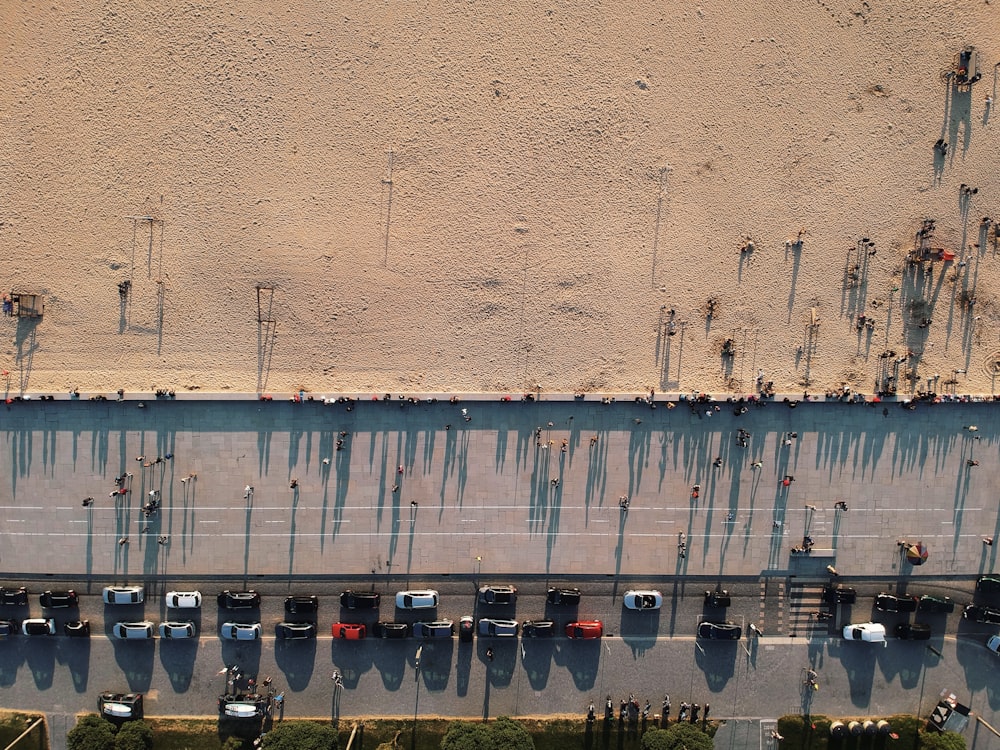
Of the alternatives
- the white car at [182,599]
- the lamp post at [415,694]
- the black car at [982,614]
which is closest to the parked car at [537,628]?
the lamp post at [415,694]

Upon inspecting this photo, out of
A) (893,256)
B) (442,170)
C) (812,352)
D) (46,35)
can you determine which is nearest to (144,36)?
(46,35)

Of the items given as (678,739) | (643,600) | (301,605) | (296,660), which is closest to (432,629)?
(301,605)

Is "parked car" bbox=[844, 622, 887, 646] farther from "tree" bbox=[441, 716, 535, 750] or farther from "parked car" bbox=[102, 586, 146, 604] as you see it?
"parked car" bbox=[102, 586, 146, 604]

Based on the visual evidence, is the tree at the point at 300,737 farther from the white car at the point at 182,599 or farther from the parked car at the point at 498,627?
the parked car at the point at 498,627

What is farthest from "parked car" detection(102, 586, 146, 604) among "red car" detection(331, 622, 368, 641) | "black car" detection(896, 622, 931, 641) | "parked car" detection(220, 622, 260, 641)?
"black car" detection(896, 622, 931, 641)

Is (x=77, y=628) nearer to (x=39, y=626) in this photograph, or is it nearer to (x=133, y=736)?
(x=39, y=626)
